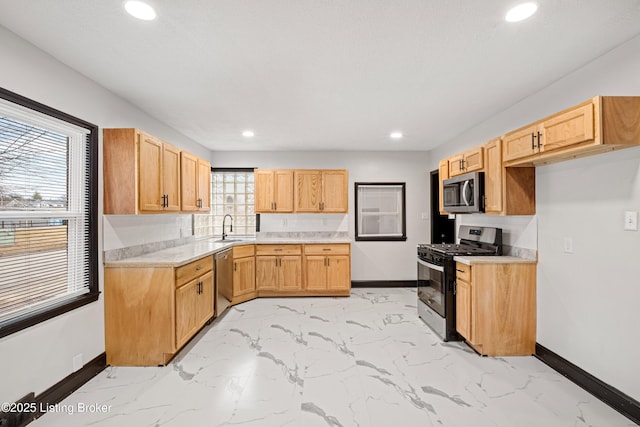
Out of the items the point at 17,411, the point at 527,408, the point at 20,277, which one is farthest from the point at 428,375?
the point at 20,277

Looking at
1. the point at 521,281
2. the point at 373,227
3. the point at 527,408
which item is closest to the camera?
the point at 527,408

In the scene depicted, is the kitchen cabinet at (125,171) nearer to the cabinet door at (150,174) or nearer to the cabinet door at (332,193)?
the cabinet door at (150,174)

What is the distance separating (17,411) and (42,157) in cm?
167

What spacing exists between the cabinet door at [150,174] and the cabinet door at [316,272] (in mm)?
2387

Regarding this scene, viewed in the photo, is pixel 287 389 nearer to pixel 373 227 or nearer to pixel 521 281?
pixel 521 281

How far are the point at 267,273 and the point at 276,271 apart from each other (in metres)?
0.15

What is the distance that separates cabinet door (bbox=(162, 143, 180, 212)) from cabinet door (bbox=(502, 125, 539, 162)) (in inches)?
132

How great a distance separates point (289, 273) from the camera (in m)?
4.66

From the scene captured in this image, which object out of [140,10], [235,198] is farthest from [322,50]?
[235,198]

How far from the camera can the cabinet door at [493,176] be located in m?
2.81

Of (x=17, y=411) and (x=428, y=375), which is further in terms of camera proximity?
(x=428, y=375)

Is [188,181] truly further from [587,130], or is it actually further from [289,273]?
[587,130]

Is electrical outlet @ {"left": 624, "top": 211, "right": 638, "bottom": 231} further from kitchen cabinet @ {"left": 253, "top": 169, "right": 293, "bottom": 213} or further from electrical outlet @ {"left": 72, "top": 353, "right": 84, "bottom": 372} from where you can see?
electrical outlet @ {"left": 72, "top": 353, "right": 84, "bottom": 372}

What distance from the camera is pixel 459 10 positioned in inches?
64.7
